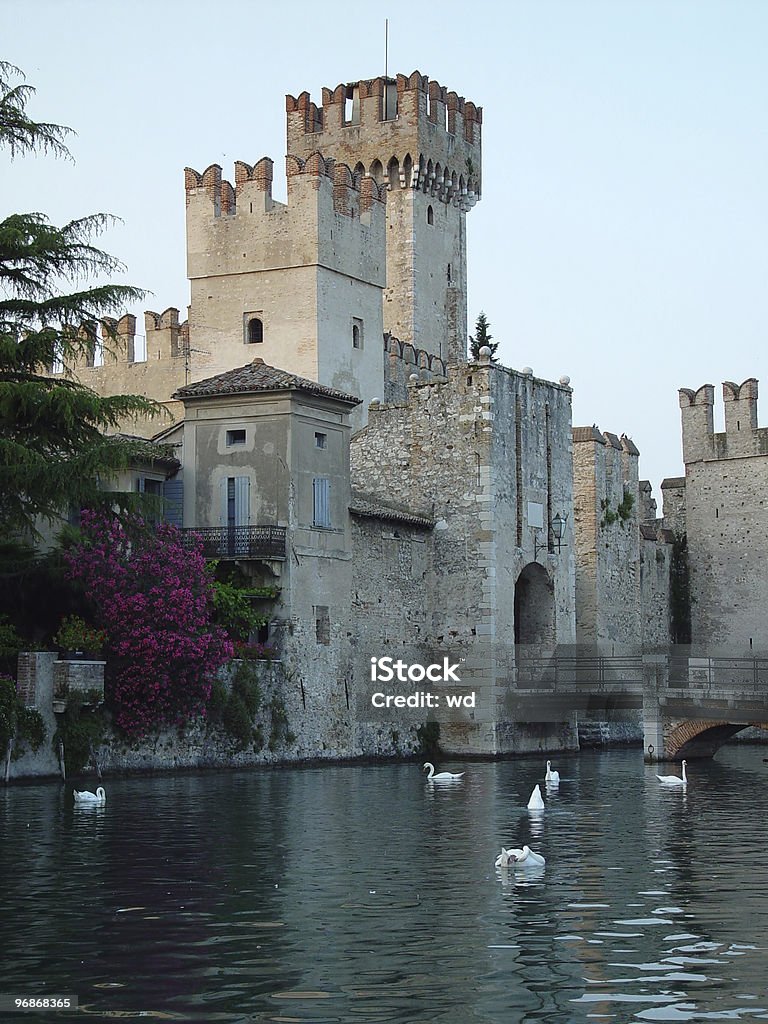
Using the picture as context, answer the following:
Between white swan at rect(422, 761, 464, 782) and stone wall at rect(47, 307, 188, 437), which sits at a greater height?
stone wall at rect(47, 307, 188, 437)

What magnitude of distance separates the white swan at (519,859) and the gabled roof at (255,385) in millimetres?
17205

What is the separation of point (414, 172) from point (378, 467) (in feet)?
58.3

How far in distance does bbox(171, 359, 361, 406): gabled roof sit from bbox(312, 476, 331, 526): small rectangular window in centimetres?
158

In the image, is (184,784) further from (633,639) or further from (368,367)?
(633,639)

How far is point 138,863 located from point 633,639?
31449 mm

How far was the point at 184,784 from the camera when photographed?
25.1 m

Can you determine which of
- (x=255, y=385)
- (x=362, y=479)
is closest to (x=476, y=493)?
(x=362, y=479)

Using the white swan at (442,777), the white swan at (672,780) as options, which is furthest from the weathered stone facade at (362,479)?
the white swan at (672,780)

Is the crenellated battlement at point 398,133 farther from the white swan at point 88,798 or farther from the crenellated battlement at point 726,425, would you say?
the white swan at point 88,798

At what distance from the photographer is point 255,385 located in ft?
104

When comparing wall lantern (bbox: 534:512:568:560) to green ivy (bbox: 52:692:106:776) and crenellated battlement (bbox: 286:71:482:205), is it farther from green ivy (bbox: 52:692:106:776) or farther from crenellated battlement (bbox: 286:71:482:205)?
A: crenellated battlement (bbox: 286:71:482:205)

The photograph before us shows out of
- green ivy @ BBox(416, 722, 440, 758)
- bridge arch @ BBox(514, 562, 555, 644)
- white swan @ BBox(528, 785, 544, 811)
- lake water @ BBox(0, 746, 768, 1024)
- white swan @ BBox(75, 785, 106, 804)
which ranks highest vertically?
bridge arch @ BBox(514, 562, 555, 644)

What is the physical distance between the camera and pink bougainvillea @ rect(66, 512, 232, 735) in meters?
26.7

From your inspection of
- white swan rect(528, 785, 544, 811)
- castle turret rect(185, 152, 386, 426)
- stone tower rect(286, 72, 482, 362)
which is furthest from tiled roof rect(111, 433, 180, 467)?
stone tower rect(286, 72, 482, 362)
